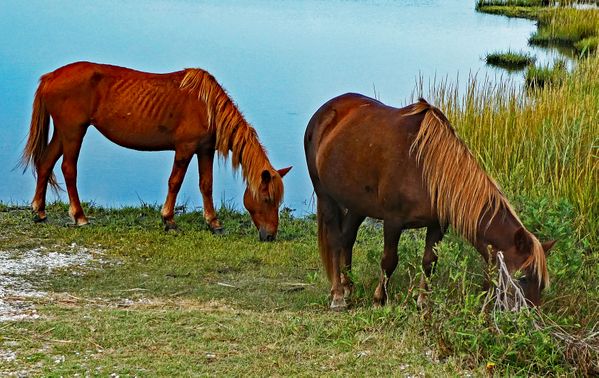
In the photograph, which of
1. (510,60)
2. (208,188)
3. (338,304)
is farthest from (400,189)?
(510,60)

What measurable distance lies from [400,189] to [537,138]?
11.0 feet

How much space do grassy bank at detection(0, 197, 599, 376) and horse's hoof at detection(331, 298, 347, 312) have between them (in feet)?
0.25

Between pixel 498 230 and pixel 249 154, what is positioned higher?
pixel 498 230

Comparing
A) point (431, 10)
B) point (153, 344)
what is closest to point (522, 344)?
point (153, 344)

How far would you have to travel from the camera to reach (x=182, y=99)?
8133 mm

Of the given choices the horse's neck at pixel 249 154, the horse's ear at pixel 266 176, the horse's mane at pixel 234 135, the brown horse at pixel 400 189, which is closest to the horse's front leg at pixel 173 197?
the horse's mane at pixel 234 135

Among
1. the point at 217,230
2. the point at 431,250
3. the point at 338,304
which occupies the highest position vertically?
the point at 431,250

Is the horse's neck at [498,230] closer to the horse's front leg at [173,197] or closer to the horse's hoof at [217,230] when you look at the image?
the horse's hoof at [217,230]

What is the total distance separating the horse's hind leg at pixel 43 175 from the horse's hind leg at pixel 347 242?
3.28 meters

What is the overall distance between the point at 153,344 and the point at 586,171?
4.20m

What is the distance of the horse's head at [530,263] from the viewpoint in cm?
486

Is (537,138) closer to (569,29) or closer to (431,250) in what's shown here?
(431,250)

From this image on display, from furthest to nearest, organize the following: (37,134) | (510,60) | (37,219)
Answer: (510,60), (37,134), (37,219)

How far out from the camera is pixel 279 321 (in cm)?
538
